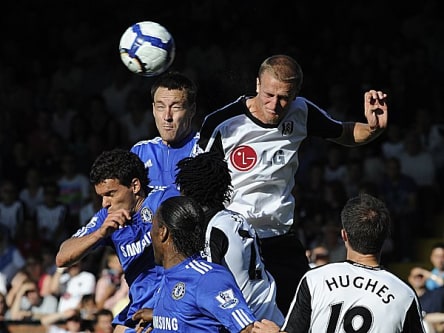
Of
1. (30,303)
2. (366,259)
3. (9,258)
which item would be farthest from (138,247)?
(9,258)

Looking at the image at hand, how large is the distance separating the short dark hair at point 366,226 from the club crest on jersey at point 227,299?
29.6 inches

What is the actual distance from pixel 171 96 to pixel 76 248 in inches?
53.5

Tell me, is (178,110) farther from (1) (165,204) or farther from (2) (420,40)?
(2) (420,40)

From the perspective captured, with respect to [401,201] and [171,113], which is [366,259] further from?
[401,201]

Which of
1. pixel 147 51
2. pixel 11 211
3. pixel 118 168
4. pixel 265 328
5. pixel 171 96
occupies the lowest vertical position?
pixel 11 211

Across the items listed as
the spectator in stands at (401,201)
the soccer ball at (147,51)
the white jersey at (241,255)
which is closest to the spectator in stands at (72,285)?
the spectator in stands at (401,201)

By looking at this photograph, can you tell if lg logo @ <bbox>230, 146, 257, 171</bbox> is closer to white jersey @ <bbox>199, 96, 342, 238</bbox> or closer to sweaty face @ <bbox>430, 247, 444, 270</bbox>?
white jersey @ <bbox>199, 96, 342, 238</bbox>

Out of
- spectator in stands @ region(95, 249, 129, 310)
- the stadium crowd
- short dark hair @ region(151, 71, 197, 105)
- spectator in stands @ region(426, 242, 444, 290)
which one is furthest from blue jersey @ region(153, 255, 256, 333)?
spectator in stands @ region(426, 242, 444, 290)

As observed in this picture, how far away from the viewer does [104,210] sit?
6.98 meters

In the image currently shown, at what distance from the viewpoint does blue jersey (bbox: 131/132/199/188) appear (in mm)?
7453

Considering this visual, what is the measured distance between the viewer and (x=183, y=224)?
5648mm

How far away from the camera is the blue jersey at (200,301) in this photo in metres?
5.48

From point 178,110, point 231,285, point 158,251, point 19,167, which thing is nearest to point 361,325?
point 231,285

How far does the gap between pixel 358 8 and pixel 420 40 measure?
1323 millimetres
